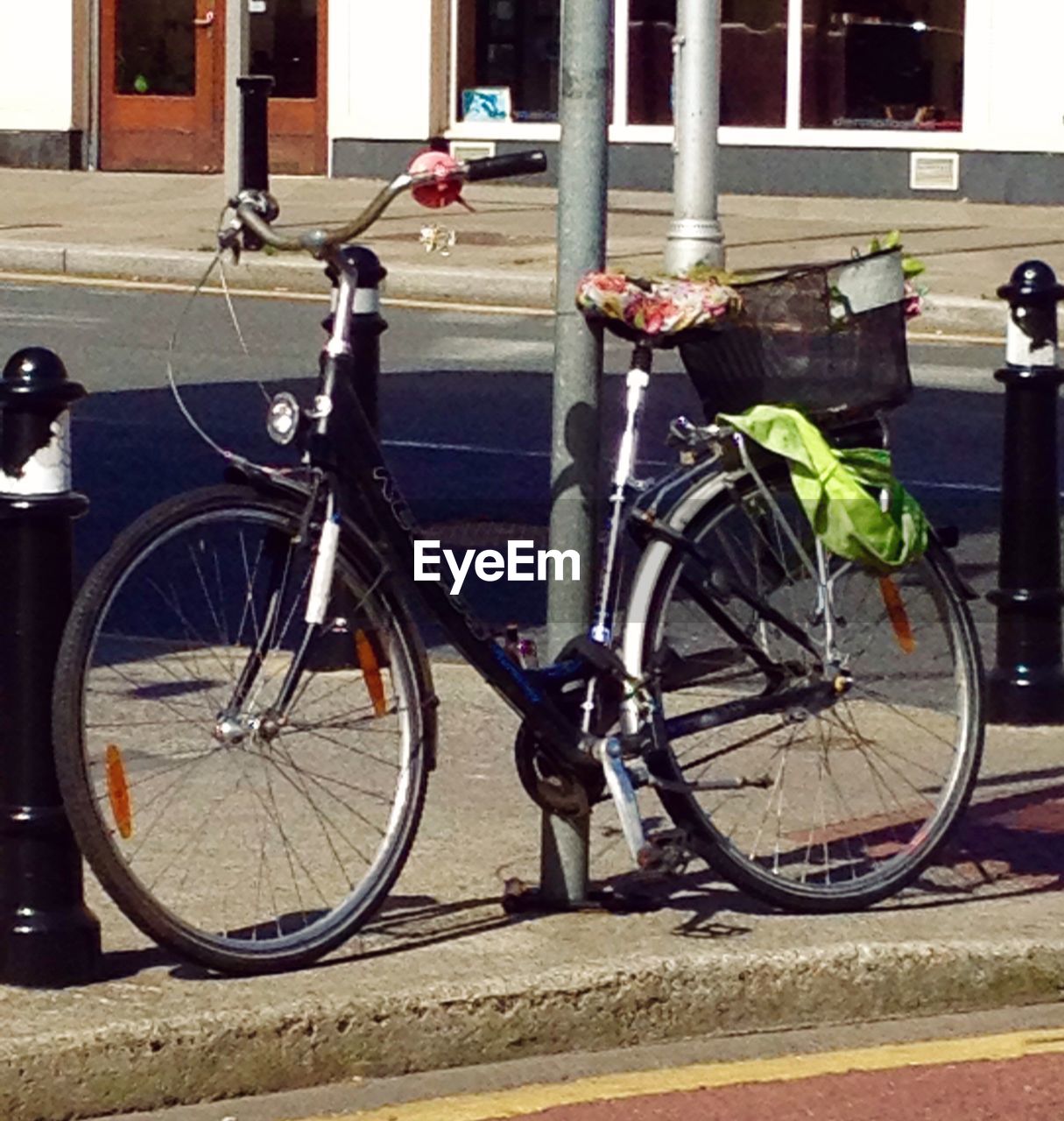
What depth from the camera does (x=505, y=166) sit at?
4.71m

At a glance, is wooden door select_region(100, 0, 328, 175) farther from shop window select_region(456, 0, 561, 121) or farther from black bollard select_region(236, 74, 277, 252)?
black bollard select_region(236, 74, 277, 252)

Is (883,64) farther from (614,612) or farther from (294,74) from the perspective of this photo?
(614,612)

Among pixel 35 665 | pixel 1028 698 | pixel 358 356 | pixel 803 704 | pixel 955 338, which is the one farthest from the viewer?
pixel 955 338

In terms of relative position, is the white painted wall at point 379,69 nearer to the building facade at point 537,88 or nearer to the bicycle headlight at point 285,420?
the building facade at point 537,88

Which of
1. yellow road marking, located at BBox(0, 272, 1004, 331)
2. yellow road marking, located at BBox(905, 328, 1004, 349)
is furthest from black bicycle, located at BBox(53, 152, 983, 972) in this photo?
yellow road marking, located at BBox(0, 272, 1004, 331)

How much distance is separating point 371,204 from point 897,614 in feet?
4.71

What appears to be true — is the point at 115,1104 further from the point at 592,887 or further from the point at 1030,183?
the point at 1030,183

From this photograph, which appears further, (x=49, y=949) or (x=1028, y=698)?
(x=1028, y=698)

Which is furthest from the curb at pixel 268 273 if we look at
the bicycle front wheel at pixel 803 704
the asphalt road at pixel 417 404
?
the bicycle front wheel at pixel 803 704

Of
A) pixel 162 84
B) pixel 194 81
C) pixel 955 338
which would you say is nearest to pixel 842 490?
pixel 955 338

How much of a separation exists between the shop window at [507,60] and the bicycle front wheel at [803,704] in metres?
17.5

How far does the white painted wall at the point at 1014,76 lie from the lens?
2150cm

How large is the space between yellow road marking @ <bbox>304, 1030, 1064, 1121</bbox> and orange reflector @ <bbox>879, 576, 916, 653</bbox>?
924mm

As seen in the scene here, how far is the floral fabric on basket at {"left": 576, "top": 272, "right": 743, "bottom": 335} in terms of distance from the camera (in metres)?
4.91
